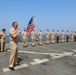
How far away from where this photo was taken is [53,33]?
32.2 meters

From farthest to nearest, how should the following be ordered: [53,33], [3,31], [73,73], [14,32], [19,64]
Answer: [53,33], [3,31], [19,64], [14,32], [73,73]

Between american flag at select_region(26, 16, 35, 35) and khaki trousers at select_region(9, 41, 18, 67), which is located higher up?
american flag at select_region(26, 16, 35, 35)

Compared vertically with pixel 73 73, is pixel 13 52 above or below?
above

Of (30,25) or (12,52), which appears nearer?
(12,52)

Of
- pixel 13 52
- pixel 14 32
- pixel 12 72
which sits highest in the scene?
pixel 14 32

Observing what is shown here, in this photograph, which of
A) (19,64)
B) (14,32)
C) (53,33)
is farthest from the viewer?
(53,33)

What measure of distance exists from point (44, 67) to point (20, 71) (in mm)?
1412

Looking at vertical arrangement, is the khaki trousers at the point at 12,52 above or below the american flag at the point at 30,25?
below

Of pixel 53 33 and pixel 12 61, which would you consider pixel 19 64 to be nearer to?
pixel 12 61

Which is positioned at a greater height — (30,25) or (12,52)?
(30,25)

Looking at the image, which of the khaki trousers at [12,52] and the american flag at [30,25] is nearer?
the khaki trousers at [12,52]

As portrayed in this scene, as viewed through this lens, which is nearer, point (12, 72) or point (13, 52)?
point (12, 72)

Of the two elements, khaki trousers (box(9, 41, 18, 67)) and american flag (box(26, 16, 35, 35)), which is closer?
→ khaki trousers (box(9, 41, 18, 67))

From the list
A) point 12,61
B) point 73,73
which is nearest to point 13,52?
point 12,61
